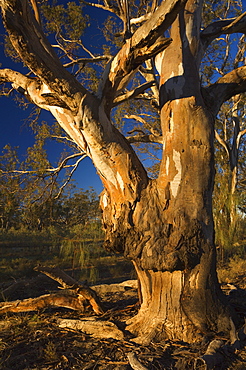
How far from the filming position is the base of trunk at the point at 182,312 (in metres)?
2.47

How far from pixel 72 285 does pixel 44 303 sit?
420 mm

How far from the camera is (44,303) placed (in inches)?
117

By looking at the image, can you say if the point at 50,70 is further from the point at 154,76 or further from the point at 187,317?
the point at 154,76

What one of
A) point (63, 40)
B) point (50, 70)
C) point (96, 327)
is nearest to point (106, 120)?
point (50, 70)

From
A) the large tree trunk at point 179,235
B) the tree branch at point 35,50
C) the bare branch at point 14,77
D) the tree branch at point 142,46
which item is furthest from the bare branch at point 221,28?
the bare branch at point 14,77

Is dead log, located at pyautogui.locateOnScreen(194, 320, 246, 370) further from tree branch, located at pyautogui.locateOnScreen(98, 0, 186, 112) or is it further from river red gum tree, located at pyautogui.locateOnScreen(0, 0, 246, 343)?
tree branch, located at pyautogui.locateOnScreen(98, 0, 186, 112)

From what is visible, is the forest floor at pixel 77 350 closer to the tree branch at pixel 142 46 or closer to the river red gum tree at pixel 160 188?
the river red gum tree at pixel 160 188

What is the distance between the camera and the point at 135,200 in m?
2.65

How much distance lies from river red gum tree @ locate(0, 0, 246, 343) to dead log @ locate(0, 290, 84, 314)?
699mm

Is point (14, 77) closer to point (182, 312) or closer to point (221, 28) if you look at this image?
point (221, 28)

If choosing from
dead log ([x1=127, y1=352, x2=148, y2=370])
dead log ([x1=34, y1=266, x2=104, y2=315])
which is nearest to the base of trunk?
dead log ([x1=127, y1=352, x2=148, y2=370])

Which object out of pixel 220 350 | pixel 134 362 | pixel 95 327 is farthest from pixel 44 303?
pixel 220 350

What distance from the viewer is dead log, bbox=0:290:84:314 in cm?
297

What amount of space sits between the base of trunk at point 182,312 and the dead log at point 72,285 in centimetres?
53
